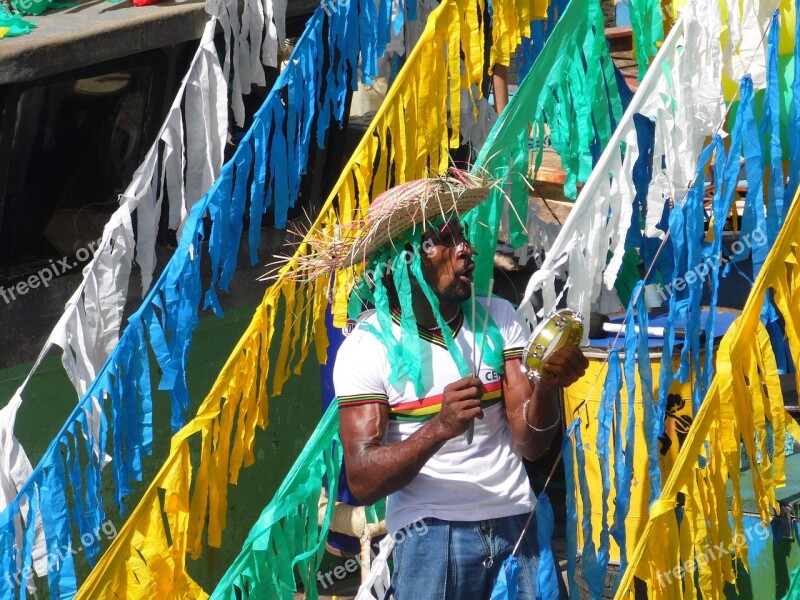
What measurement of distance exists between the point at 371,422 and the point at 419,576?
43cm

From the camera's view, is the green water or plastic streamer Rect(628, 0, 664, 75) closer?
plastic streamer Rect(628, 0, 664, 75)

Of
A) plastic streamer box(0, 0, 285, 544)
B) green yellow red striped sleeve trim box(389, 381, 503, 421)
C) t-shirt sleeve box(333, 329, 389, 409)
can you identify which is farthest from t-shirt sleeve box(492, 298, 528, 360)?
plastic streamer box(0, 0, 285, 544)

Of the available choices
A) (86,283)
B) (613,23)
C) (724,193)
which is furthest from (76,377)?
(613,23)

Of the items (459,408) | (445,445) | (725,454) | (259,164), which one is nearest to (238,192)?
(259,164)

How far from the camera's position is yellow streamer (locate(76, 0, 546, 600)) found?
11.8ft

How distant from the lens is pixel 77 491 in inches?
153

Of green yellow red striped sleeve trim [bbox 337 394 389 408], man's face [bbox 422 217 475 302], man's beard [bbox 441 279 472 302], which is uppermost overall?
man's face [bbox 422 217 475 302]

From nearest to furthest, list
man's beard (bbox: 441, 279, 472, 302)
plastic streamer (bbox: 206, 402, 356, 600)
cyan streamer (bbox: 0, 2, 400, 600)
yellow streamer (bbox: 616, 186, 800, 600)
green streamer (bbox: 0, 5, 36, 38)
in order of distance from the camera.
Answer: yellow streamer (bbox: 616, 186, 800, 600) → man's beard (bbox: 441, 279, 472, 302) → plastic streamer (bbox: 206, 402, 356, 600) → cyan streamer (bbox: 0, 2, 400, 600) → green streamer (bbox: 0, 5, 36, 38)

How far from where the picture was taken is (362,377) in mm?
3260

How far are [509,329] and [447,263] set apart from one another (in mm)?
260

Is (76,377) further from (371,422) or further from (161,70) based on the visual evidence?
(161,70)

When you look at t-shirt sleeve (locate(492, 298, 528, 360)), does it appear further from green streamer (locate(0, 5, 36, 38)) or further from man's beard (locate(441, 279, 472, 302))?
green streamer (locate(0, 5, 36, 38))

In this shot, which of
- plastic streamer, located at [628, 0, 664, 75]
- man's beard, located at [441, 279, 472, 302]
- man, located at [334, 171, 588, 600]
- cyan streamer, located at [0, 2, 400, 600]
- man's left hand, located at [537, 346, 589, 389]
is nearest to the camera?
man's left hand, located at [537, 346, 589, 389]

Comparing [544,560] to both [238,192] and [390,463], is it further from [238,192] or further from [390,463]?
[238,192]
